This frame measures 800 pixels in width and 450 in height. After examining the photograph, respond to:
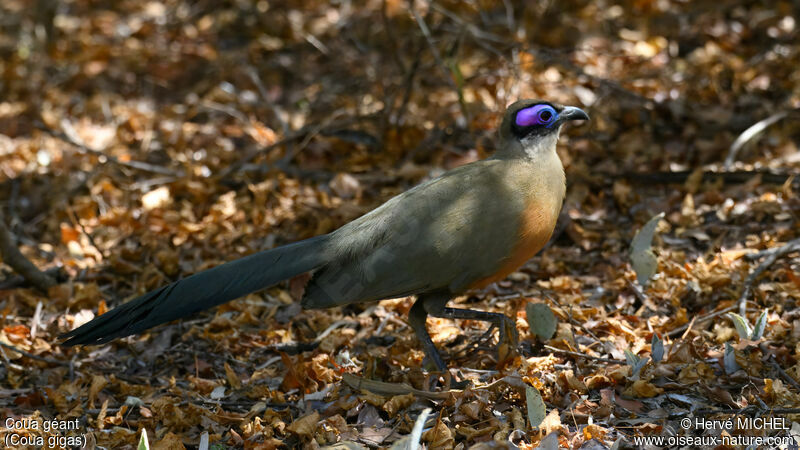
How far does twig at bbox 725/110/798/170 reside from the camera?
5.72 metres

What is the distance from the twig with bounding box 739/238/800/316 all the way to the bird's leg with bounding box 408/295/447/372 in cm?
154

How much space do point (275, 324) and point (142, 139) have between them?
111 inches

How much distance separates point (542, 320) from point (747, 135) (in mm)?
2452

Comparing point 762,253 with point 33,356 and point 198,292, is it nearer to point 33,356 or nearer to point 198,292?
point 198,292

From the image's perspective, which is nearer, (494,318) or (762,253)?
(494,318)

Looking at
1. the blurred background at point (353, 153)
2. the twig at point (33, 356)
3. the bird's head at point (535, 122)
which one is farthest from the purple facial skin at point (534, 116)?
the twig at point (33, 356)

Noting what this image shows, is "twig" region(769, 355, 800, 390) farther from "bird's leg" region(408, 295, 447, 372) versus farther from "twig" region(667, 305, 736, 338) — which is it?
"bird's leg" region(408, 295, 447, 372)

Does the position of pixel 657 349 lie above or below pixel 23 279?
above

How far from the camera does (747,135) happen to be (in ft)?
19.0

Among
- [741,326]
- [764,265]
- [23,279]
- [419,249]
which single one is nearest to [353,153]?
[23,279]

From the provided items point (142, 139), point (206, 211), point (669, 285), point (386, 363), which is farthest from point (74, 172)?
point (669, 285)

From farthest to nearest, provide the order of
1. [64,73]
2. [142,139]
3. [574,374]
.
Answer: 1. [64,73]
2. [142,139]
3. [574,374]

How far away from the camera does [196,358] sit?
4.55m

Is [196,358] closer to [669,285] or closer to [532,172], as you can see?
[532,172]
